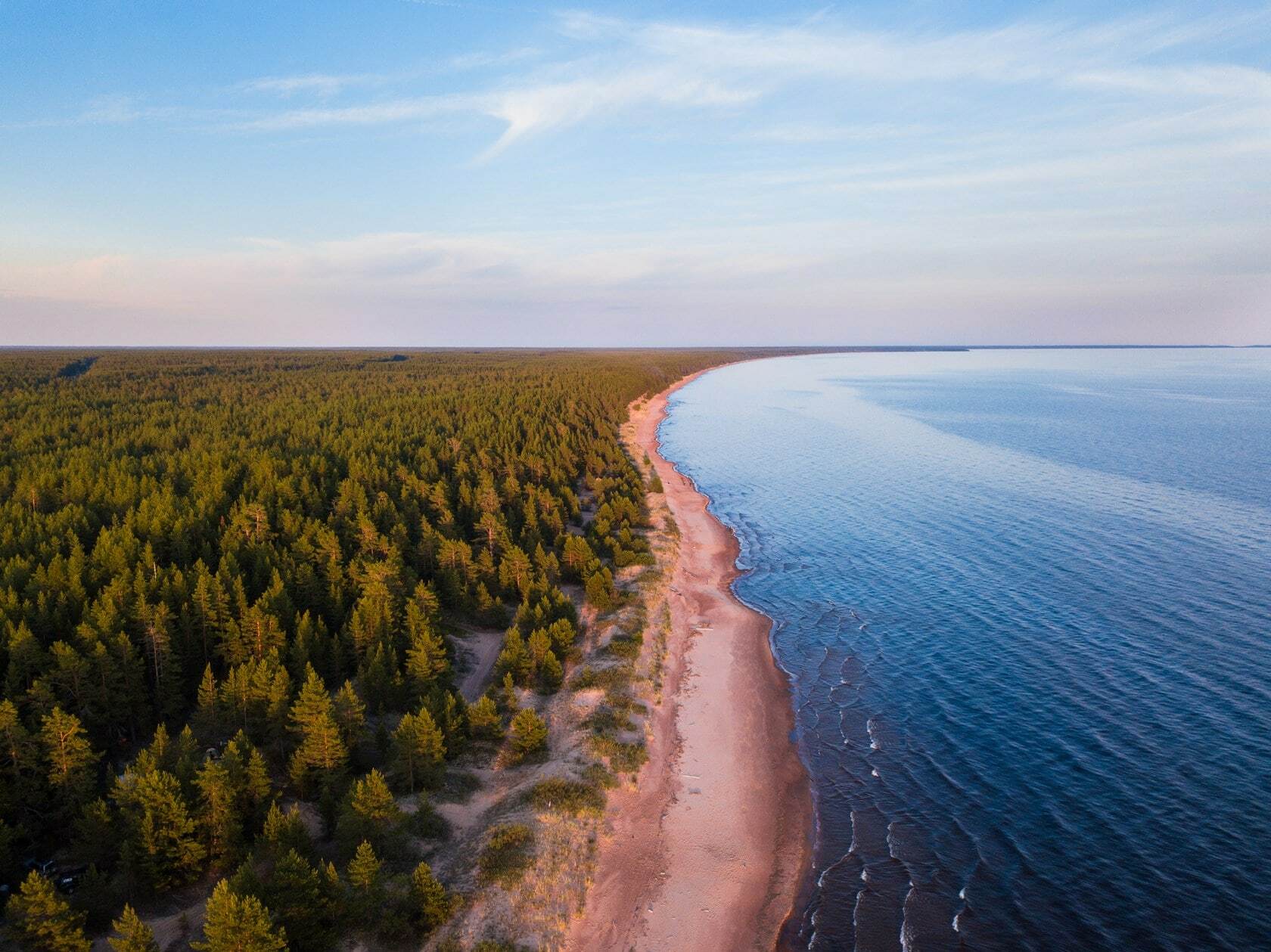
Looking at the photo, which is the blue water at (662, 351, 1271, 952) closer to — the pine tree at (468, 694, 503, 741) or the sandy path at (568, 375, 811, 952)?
the sandy path at (568, 375, 811, 952)

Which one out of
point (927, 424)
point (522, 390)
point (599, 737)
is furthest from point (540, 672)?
point (927, 424)

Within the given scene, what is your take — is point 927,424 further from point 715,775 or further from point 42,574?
point 42,574

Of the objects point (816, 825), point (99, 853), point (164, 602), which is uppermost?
point (164, 602)

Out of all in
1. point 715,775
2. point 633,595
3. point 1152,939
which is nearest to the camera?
point 1152,939

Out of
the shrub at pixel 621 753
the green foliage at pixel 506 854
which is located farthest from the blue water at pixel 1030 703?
the green foliage at pixel 506 854

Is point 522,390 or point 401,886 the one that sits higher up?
point 522,390

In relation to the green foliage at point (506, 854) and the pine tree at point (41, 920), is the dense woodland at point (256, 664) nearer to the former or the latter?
the pine tree at point (41, 920)

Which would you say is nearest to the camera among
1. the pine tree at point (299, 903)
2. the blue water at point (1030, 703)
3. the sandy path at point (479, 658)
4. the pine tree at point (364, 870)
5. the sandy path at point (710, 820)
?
the pine tree at point (299, 903)
